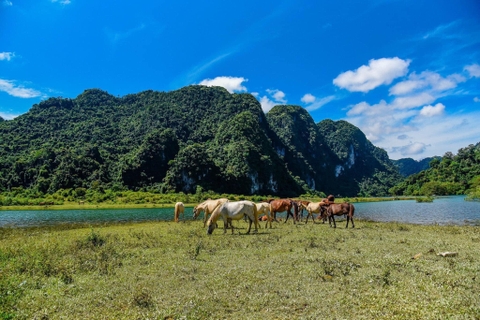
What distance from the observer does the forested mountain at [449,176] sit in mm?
98188

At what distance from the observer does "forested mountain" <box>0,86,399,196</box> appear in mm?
95125

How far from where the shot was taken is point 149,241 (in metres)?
14.1

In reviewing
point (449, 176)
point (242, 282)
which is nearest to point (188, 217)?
point (242, 282)

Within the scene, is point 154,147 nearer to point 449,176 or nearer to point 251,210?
point 251,210

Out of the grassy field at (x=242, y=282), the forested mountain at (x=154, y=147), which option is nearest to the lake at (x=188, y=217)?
the grassy field at (x=242, y=282)

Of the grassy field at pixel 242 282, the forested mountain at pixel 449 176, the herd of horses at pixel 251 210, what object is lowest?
the grassy field at pixel 242 282

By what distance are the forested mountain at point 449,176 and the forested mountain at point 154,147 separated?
46.1 meters

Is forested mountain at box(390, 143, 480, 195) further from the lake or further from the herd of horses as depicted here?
the herd of horses

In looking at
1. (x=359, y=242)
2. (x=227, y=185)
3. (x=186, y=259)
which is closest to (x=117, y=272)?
(x=186, y=259)

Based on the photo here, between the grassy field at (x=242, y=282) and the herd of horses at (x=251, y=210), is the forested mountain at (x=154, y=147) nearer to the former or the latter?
the herd of horses at (x=251, y=210)

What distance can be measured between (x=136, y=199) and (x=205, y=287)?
2620 inches

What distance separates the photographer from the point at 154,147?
109 meters

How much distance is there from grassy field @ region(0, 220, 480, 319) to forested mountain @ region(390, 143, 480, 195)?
339 feet

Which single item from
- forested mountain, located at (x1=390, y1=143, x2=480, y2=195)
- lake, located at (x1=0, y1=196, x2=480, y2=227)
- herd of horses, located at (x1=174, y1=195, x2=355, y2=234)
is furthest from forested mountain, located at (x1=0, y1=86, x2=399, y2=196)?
herd of horses, located at (x1=174, y1=195, x2=355, y2=234)
